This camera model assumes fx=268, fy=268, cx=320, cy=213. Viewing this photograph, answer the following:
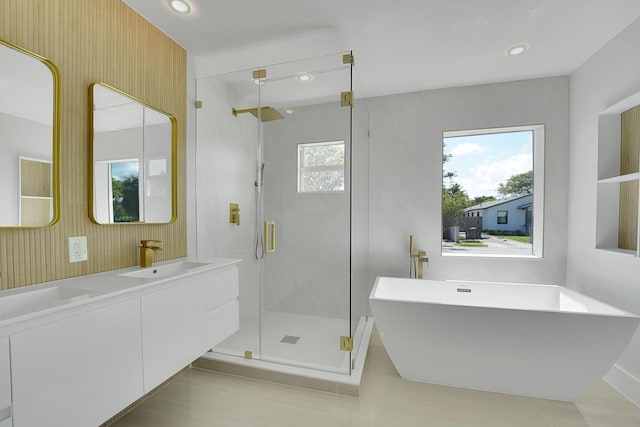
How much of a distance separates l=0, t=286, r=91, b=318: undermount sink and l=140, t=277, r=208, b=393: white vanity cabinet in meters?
0.28

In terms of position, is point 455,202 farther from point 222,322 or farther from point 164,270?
point 164,270

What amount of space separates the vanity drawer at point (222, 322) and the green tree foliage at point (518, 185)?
2.94m

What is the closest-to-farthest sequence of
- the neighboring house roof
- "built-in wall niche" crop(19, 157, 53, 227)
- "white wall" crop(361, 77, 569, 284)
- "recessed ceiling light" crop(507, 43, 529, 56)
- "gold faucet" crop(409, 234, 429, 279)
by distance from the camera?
1. "built-in wall niche" crop(19, 157, 53, 227)
2. "recessed ceiling light" crop(507, 43, 529, 56)
3. "white wall" crop(361, 77, 569, 284)
4. "gold faucet" crop(409, 234, 429, 279)
5. the neighboring house roof

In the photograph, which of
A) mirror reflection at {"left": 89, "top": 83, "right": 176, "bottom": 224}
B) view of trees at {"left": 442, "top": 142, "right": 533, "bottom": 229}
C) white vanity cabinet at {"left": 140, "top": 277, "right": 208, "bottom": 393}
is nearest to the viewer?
white vanity cabinet at {"left": 140, "top": 277, "right": 208, "bottom": 393}

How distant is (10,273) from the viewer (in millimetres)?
1204

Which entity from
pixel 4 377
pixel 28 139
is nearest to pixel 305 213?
pixel 28 139

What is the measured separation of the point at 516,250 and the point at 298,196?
2395 millimetres

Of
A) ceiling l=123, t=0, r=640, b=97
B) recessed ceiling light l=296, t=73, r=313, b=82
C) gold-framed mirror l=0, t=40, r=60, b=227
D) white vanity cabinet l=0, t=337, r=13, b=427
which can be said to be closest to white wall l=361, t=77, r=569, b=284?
ceiling l=123, t=0, r=640, b=97

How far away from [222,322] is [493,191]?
2973mm

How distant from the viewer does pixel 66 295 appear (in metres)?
1.26

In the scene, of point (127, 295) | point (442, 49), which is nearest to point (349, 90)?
point (442, 49)

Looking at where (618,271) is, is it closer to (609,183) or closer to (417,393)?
(609,183)

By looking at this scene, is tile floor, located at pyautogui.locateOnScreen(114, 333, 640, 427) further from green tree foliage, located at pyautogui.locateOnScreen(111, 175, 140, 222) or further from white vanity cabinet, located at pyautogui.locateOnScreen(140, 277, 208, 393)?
green tree foliage, located at pyautogui.locateOnScreen(111, 175, 140, 222)

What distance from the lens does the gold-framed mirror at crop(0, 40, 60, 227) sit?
3.84 feet
